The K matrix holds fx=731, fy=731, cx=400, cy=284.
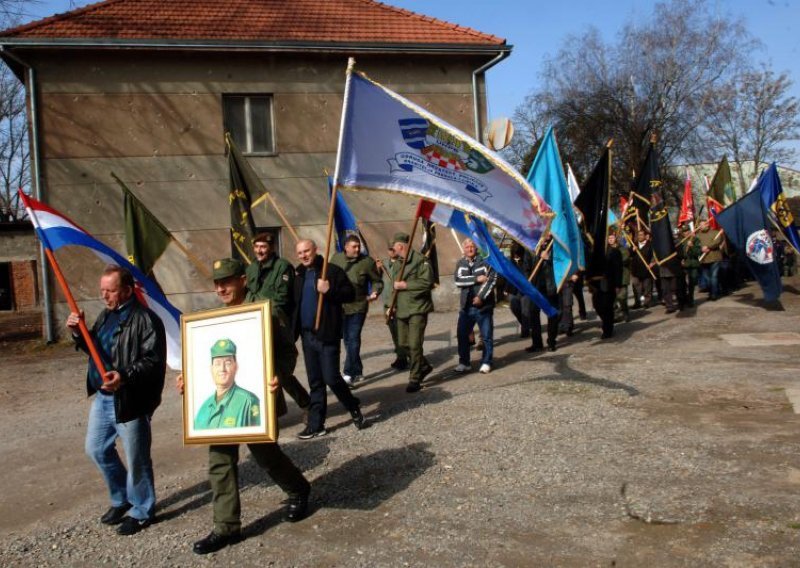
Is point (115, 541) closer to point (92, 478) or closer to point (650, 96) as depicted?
point (92, 478)

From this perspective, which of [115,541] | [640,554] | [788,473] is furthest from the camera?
[788,473]

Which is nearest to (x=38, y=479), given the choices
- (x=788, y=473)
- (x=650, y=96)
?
(x=788, y=473)

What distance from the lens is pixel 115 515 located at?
4879mm

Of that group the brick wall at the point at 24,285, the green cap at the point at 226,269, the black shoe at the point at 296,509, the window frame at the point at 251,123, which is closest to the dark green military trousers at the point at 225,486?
the black shoe at the point at 296,509

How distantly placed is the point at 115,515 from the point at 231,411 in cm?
134

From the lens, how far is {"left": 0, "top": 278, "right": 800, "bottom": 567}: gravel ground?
13.6ft

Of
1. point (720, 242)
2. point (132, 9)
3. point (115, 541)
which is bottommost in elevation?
point (115, 541)

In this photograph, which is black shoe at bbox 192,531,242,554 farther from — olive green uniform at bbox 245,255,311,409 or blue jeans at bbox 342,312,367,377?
blue jeans at bbox 342,312,367,377

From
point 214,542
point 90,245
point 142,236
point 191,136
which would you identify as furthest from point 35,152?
point 214,542

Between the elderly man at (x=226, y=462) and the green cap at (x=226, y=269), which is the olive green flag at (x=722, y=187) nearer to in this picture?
the green cap at (x=226, y=269)

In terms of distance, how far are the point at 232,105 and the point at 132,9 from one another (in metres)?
3.10

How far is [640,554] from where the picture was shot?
3916mm

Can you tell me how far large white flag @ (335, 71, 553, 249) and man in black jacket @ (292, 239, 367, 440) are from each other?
958mm

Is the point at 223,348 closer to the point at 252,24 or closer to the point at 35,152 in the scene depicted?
the point at 35,152
